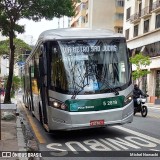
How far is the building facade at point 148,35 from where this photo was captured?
43.9 m

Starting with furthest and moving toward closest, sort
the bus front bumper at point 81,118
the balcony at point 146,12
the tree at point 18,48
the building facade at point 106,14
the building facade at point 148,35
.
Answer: the building facade at point 106,14, the tree at point 18,48, the balcony at point 146,12, the building facade at point 148,35, the bus front bumper at point 81,118

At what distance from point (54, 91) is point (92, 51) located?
60.2 inches

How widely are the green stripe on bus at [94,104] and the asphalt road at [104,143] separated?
A: 3.12ft

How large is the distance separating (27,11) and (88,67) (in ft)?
44.5

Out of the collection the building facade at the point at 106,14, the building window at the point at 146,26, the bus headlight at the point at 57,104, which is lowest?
the bus headlight at the point at 57,104

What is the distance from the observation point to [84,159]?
7977mm

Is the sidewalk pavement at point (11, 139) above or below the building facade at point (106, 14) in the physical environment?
below

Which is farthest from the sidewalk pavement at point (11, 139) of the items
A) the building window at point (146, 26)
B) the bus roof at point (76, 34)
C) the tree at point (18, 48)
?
the tree at point (18, 48)

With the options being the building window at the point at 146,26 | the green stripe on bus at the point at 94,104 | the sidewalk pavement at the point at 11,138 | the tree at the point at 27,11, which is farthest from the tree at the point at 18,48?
the green stripe on bus at the point at 94,104

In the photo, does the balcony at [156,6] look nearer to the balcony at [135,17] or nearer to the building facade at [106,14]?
the balcony at [135,17]

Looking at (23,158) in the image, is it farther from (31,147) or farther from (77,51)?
(77,51)

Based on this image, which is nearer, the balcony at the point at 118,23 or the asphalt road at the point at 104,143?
the asphalt road at the point at 104,143

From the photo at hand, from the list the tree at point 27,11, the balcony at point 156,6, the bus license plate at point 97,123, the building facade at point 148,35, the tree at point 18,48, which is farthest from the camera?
the tree at point 18,48

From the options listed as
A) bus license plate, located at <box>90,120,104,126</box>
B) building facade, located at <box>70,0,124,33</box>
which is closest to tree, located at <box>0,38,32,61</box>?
building facade, located at <box>70,0,124,33</box>
